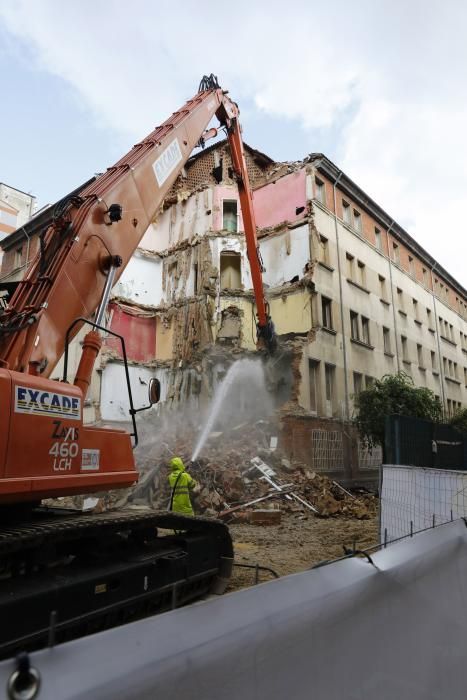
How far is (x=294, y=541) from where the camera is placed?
31.5ft

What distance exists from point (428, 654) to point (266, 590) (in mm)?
1278

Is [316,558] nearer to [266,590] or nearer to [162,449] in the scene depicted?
[266,590]

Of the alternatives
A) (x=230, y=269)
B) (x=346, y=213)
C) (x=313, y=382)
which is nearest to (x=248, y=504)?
(x=313, y=382)

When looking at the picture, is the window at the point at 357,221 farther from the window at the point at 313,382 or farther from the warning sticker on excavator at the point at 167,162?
the warning sticker on excavator at the point at 167,162

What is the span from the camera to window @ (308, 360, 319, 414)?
19.1 m

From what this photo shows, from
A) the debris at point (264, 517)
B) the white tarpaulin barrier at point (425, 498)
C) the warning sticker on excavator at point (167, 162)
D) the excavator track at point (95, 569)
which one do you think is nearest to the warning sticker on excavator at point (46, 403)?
the excavator track at point (95, 569)

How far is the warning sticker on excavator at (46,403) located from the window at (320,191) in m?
20.5

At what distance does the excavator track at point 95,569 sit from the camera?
11.0 feet

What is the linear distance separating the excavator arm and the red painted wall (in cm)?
1698

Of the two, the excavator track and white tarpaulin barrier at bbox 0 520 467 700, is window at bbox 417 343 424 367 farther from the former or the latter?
white tarpaulin barrier at bbox 0 520 467 700

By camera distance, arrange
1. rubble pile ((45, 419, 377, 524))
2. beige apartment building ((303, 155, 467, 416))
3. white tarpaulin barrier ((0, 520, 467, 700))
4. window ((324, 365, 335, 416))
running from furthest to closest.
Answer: beige apartment building ((303, 155, 467, 416)) < window ((324, 365, 335, 416)) < rubble pile ((45, 419, 377, 524)) < white tarpaulin barrier ((0, 520, 467, 700))

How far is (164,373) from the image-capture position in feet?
76.8

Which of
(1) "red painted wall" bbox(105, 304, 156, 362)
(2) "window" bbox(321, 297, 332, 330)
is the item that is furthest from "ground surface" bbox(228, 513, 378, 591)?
(1) "red painted wall" bbox(105, 304, 156, 362)

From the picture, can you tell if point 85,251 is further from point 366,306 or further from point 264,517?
point 366,306
